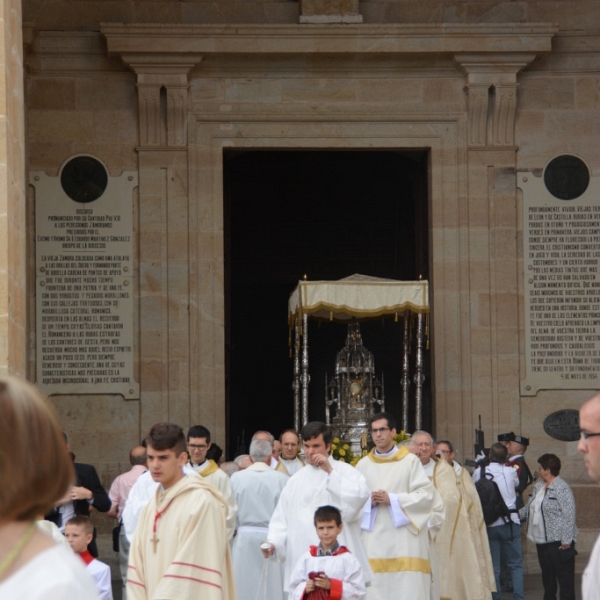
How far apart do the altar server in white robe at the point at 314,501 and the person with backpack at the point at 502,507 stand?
11.1 feet

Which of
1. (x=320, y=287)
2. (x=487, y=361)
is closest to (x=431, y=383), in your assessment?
(x=487, y=361)

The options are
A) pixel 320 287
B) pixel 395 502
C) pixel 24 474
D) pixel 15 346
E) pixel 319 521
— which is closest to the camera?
pixel 24 474

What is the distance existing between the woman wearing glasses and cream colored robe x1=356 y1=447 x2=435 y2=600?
197 centimetres

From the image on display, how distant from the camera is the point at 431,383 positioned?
15102mm

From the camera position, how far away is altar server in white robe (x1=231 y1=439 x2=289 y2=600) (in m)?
10.4

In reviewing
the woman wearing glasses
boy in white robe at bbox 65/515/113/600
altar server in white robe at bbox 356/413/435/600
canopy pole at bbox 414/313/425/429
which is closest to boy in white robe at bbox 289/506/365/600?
boy in white robe at bbox 65/515/113/600

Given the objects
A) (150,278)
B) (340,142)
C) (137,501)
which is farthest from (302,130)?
(137,501)

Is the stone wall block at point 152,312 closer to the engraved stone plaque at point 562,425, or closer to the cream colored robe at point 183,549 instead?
the engraved stone plaque at point 562,425

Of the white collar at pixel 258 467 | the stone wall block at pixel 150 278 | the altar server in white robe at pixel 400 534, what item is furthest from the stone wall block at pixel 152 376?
the altar server in white robe at pixel 400 534

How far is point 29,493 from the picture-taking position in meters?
2.48

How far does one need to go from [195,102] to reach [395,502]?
651 cm

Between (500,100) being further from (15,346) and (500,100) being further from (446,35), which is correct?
(15,346)

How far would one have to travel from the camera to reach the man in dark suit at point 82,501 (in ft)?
31.2

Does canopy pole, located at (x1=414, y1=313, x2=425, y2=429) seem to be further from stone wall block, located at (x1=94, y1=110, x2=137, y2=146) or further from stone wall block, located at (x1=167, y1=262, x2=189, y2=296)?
stone wall block, located at (x1=94, y1=110, x2=137, y2=146)
